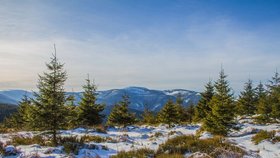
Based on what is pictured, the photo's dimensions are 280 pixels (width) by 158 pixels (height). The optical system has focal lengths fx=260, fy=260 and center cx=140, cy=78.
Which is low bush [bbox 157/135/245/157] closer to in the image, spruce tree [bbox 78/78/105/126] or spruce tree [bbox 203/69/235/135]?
Result: spruce tree [bbox 203/69/235/135]

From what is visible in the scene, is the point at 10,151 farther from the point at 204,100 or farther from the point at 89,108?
the point at 204,100

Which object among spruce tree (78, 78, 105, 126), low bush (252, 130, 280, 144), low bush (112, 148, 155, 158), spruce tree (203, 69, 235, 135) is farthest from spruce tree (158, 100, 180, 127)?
low bush (112, 148, 155, 158)

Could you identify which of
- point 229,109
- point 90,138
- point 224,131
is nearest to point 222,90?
point 229,109

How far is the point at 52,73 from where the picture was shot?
12625mm

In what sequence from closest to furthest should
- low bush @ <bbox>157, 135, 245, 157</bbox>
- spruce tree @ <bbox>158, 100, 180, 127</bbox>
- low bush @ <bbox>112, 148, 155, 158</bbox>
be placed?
1. low bush @ <bbox>112, 148, 155, 158</bbox>
2. low bush @ <bbox>157, 135, 245, 157</bbox>
3. spruce tree @ <bbox>158, 100, 180, 127</bbox>

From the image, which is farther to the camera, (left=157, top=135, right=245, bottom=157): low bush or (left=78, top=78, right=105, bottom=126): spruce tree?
(left=78, top=78, right=105, bottom=126): spruce tree

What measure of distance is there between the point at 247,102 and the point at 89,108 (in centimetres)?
2665

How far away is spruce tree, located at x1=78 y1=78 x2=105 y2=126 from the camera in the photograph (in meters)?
28.8

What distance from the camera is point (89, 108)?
29141 mm

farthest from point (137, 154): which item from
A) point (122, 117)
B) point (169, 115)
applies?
point (122, 117)

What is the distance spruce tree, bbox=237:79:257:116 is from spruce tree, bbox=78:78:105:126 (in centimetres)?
2372

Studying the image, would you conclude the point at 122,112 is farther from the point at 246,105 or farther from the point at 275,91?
the point at 246,105

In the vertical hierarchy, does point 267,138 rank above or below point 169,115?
above

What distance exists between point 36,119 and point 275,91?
87.9 feet
